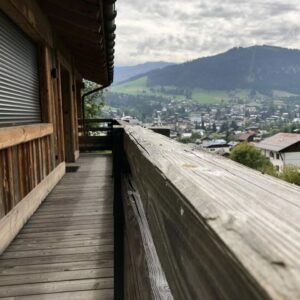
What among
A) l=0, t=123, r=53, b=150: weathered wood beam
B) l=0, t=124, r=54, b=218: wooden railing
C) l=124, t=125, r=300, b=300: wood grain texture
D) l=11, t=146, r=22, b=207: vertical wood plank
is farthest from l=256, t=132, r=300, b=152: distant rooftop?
l=124, t=125, r=300, b=300: wood grain texture

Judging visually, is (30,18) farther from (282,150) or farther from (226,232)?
(282,150)

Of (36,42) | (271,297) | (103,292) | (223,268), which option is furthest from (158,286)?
(36,42)

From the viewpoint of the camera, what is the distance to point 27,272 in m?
3.18

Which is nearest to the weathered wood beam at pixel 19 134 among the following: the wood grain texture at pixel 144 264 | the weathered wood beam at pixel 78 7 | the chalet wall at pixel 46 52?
the chalet wall at pixel 46 52

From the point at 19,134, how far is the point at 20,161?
0.33m

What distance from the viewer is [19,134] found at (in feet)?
13.3

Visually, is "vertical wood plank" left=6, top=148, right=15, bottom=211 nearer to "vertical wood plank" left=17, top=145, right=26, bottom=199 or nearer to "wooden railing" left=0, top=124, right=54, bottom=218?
"wooden railing" left=0, top=124, right=54, bottom=218

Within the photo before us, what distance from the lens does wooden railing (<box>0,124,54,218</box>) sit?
357 cm

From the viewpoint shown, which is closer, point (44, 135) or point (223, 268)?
point (223, 268)

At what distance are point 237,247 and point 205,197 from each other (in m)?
0.17

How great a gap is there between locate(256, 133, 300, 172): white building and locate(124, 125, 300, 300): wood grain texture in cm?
6399

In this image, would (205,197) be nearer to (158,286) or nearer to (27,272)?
(158,286)

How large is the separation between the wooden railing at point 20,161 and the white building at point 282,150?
2371 inches

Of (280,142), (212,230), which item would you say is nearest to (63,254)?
(212,230)
